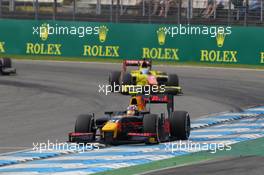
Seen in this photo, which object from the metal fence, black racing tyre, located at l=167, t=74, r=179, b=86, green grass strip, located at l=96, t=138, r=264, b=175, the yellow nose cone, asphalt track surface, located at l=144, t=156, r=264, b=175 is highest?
the metal fence

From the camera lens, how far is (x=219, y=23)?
39906 mm

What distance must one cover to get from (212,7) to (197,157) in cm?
2603

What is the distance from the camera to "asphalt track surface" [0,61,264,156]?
19.9 metres

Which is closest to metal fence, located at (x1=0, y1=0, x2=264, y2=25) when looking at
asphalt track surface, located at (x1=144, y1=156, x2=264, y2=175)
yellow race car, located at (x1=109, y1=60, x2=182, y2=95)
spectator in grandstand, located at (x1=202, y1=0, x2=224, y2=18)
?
spectator in grandstand, located at (x1=202, y1=0, x2=224, y2=18)

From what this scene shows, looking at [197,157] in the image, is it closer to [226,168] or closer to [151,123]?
[226,168]

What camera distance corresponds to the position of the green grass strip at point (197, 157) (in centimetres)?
1421

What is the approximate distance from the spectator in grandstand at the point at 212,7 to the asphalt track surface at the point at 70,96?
3691 millimetres

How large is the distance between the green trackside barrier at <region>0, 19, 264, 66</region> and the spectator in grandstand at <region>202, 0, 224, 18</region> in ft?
4.30

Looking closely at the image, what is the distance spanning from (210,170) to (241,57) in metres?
25.0

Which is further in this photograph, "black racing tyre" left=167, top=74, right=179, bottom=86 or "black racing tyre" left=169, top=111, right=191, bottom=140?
"black racing tyre" left=167, top=74, right=179, bottom=86

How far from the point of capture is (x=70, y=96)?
27.4m

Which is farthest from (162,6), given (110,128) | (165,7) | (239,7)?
(110,128)

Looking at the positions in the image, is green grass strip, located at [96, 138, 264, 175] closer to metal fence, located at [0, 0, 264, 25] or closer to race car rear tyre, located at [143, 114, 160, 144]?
race car rear tyre, located at [143, 114, 160, 144]

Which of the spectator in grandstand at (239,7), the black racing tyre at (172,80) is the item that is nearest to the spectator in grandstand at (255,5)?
the spectator in grandstand at (239,7)
